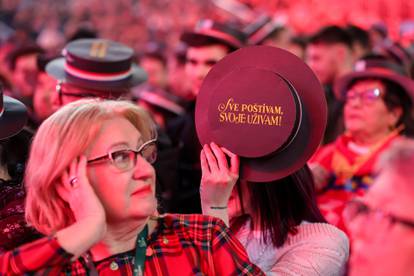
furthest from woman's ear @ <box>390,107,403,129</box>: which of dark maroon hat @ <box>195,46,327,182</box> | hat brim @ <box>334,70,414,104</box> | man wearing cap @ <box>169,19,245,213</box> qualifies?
dark maroon hat @ <box>195,46,327,182</box>

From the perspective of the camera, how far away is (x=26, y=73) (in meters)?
6.57

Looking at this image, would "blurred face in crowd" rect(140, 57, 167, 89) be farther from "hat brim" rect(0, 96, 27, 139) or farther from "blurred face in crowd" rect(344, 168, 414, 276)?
"blurred face in crowd" rect(344, 168, 414, 276)

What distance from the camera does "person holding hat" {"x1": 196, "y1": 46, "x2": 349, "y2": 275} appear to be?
2271 mm

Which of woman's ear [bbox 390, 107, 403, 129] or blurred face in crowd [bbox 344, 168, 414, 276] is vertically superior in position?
blurred face in crowd [bbox 344, 168, 414, 276]

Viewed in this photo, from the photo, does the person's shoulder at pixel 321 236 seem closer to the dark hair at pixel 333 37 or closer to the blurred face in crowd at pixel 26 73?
the dark hair at pixel 333 37

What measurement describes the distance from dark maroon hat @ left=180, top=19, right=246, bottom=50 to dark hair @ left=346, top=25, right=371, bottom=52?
1858 mm

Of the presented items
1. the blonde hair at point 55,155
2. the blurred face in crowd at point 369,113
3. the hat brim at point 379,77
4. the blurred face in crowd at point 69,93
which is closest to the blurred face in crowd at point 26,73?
the blurred face in crowd at point 69,93

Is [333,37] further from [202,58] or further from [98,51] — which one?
[98,51]

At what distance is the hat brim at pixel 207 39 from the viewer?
4984 mm

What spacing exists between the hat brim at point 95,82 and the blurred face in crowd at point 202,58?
484 mm

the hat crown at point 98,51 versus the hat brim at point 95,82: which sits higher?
the hat crown at point 98,51

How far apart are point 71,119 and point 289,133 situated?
2.13ft

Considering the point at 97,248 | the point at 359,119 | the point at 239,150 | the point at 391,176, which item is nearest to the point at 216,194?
the point at 239,150

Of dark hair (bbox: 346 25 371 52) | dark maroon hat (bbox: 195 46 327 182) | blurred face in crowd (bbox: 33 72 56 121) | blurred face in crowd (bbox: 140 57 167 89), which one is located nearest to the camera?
dark maroon hat (bbox: 195 46 327 182)
